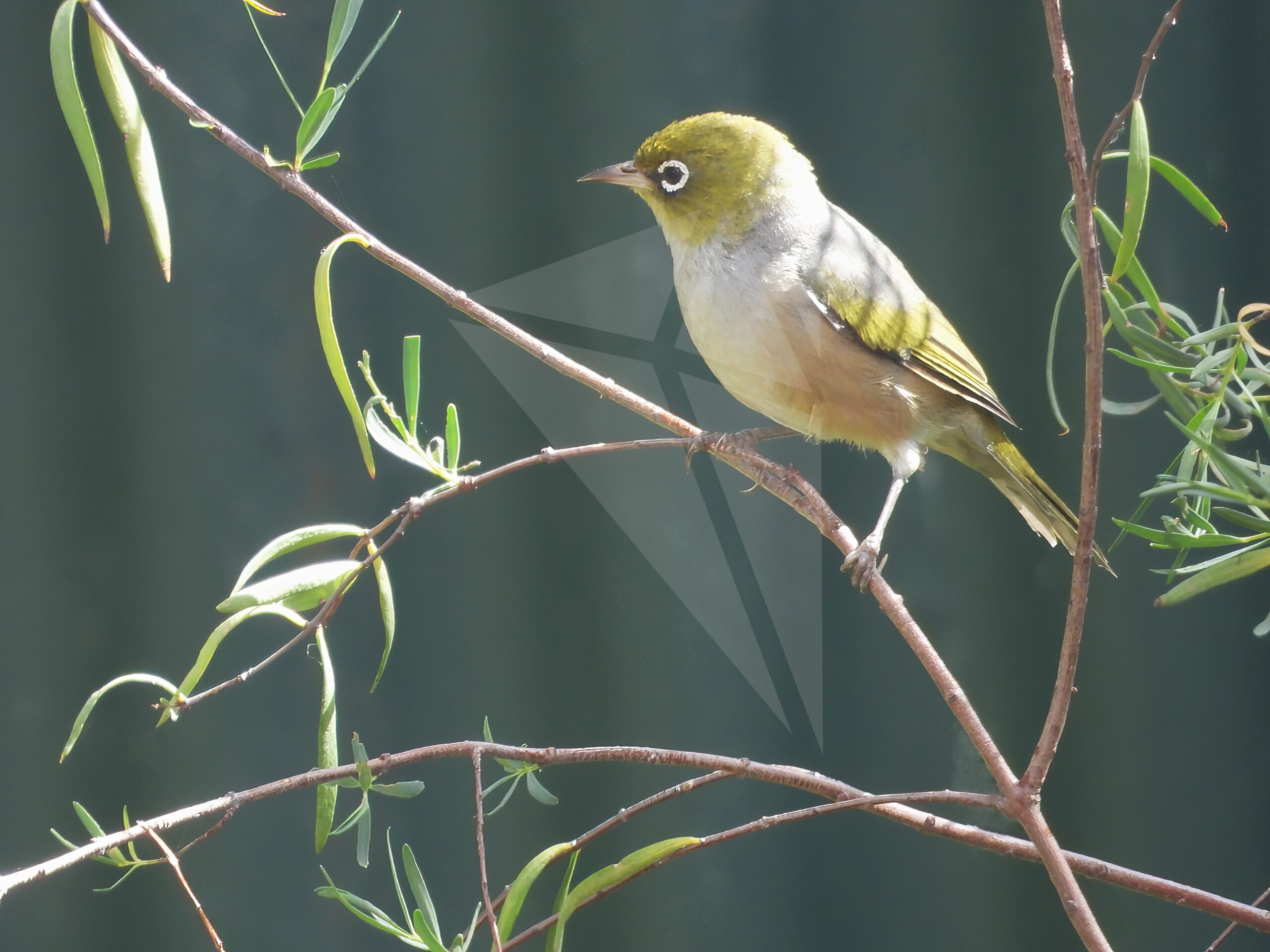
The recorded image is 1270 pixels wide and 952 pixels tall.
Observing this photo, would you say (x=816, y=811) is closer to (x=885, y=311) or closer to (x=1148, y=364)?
(x=1148, y=364)

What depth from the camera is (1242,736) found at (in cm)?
109

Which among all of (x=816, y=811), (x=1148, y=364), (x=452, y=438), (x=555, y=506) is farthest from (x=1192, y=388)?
(x=555, y=506)

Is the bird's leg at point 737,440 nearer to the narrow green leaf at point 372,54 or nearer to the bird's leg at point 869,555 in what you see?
the bird's leg at point 869,555

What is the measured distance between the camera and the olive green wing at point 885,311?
812mm

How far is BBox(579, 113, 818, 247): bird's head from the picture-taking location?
814 millimetres

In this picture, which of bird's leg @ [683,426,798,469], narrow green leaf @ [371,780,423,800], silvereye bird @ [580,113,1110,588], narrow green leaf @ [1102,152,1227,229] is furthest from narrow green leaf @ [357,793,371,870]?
narrow green leaf @ [1102,152,1227,229]

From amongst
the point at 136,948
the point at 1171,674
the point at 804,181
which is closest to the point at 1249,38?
the point at 804,181

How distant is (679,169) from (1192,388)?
0.45m

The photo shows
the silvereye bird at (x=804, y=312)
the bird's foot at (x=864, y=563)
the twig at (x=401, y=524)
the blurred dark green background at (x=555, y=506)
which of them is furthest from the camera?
the blurred dark green background at (x=555, y=506)

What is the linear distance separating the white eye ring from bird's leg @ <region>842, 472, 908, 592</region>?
30cm

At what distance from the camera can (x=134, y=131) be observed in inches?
18.8

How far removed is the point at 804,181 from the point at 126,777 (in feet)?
3.02

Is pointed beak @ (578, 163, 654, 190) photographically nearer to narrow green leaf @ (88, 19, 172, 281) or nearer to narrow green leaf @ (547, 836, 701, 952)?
narrow green leaf @ (88, 19, 172, 281)

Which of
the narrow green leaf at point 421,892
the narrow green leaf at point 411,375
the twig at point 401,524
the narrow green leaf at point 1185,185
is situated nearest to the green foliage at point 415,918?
the narrow green leaf at point 421,892
